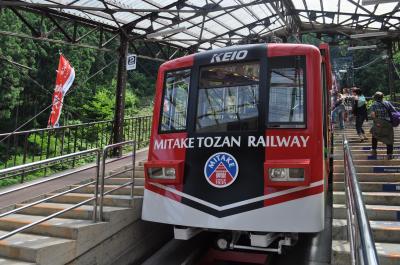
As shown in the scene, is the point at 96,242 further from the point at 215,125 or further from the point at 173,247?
the point at 215,125

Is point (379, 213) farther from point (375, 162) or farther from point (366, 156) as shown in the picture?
point (366, 156)

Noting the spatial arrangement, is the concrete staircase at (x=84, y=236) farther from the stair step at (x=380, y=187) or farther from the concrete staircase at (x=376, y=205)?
the stair step at (x=380, y=187)

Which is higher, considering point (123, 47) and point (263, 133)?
point (123, 47)

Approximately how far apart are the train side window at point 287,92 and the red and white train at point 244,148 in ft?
0.04

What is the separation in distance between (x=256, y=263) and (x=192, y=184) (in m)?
1.40

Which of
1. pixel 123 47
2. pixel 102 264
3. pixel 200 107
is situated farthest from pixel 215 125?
pixel 123 47

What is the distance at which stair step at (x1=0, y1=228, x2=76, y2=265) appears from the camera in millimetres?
4070

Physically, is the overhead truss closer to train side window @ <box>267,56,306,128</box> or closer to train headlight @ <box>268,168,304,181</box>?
train side window @ <box>267,56,306,128</box>

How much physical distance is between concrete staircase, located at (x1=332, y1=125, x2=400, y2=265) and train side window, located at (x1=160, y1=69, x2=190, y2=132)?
7.64 feet

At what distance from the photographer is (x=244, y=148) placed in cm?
461

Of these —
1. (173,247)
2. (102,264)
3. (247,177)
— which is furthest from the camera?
(173,247)

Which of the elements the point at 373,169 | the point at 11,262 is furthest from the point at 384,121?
the point at 11,262

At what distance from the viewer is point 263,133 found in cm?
461

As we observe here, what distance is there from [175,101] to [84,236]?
6.79 ft
